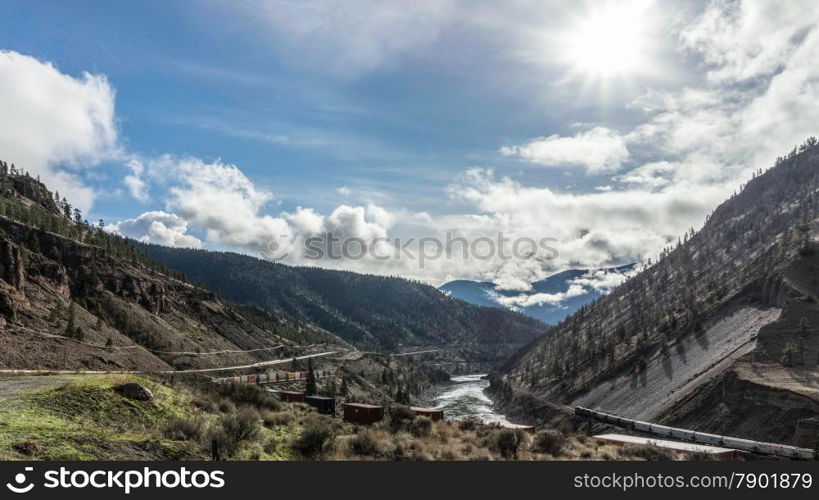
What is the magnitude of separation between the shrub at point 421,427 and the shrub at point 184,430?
14052mm

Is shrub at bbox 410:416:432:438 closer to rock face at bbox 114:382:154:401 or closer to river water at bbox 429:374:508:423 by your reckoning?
rock face at bbox 114:382:154:401

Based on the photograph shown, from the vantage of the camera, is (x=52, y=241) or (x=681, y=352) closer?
(x=681, y=352)

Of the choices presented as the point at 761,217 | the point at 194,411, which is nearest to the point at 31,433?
the point at 194,411

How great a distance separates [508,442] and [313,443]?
1114 centimetres

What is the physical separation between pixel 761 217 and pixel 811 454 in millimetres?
176812

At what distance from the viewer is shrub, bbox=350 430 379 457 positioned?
72.8 ft

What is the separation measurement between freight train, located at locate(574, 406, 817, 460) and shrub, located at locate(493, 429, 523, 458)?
102 ft

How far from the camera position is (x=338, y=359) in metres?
167

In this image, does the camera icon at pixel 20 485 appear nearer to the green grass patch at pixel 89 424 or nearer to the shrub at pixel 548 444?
the green grass patch at pixel 89 424

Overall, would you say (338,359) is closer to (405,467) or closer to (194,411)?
(194,411)

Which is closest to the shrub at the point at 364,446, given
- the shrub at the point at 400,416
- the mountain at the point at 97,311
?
the shrub at the point at 400,416

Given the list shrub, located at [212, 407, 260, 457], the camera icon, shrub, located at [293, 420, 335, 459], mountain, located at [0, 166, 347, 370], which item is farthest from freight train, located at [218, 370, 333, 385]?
the camera icon

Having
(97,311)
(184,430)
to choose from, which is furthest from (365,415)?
(97,311)

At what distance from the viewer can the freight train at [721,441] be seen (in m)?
49.8
